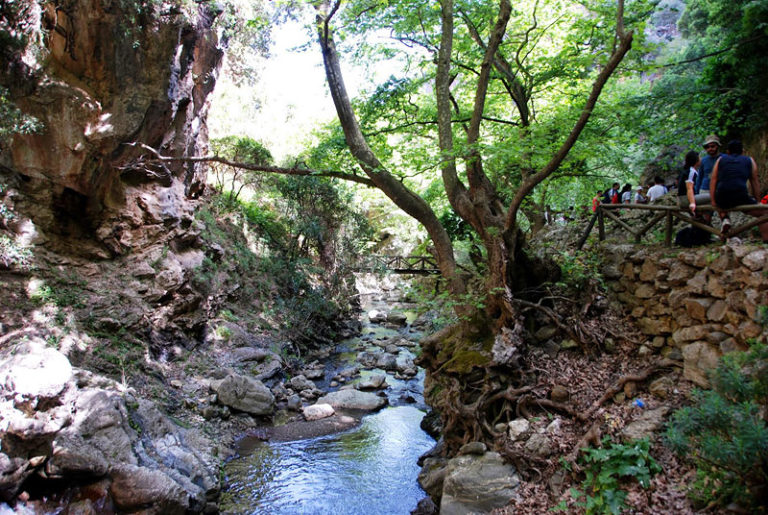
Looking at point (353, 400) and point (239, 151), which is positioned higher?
point (239, 151)

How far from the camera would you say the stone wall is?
12.7ft

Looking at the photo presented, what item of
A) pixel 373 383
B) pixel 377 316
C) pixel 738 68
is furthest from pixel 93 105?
pixel 377 316

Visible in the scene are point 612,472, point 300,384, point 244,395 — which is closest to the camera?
point 612,472

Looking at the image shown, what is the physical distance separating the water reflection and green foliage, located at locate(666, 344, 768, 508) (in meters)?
3.82

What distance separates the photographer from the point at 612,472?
3.89 meters

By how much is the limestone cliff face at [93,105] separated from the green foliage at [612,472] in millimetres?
9396

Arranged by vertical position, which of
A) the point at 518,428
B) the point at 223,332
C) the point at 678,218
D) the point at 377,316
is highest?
the point at 678,218

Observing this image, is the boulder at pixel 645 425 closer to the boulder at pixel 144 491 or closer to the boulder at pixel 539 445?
the boulder at pixel 539 445

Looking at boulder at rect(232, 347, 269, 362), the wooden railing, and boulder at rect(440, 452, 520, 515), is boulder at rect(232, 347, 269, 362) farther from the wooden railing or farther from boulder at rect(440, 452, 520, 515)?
the wooden railing

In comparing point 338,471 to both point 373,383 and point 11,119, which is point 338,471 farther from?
point 11,119

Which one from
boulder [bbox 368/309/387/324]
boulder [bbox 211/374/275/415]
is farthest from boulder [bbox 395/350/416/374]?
boulder [bbox 368/309/387/324]

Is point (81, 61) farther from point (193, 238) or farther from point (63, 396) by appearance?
point (63, 396)

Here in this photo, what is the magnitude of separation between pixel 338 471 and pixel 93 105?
8.43 metres

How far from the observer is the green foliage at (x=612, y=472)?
364cm
